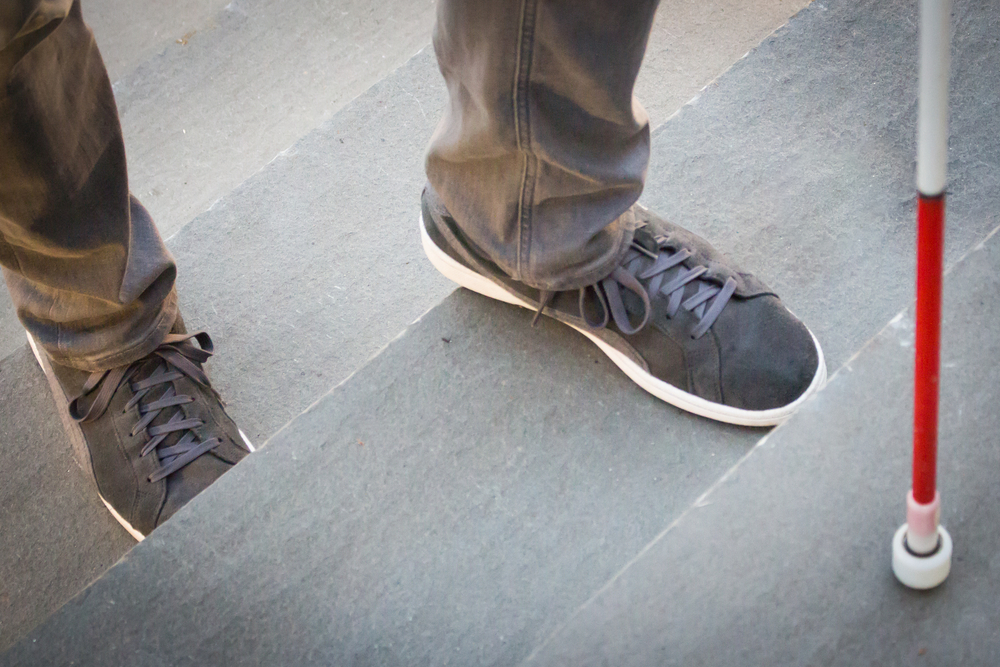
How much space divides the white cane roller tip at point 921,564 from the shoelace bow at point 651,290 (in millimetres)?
385

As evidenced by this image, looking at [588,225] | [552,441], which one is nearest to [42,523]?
[552,441]

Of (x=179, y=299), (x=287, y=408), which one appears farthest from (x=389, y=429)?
(x=179, y=299)

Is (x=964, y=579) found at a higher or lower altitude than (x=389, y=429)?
higher

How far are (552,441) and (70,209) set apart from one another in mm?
675

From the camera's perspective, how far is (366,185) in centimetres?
160

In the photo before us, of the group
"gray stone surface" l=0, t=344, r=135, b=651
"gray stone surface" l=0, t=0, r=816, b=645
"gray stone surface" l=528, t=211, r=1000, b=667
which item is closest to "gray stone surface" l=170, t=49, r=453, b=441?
"gray stone surface" l=0, t=0, r=816, b=645

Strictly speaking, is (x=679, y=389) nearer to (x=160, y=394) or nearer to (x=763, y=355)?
(x=763, y=355)

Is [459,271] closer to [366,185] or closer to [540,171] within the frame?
[540,171]

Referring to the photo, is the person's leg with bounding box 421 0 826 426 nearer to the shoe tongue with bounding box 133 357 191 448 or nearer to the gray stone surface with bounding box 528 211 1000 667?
the gray stone surface with bounding box 528 211 1000 667

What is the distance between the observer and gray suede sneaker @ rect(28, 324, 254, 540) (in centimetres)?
122

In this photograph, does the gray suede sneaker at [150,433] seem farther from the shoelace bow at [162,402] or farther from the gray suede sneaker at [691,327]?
the gray suede sneaker at [691,327]

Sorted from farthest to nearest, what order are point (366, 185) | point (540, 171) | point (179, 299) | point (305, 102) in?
point (305, 102) → point (366, 185) → point (179, 299) → point (540, 171)

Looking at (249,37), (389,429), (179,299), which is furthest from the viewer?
(249,37)

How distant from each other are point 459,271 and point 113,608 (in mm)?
606
